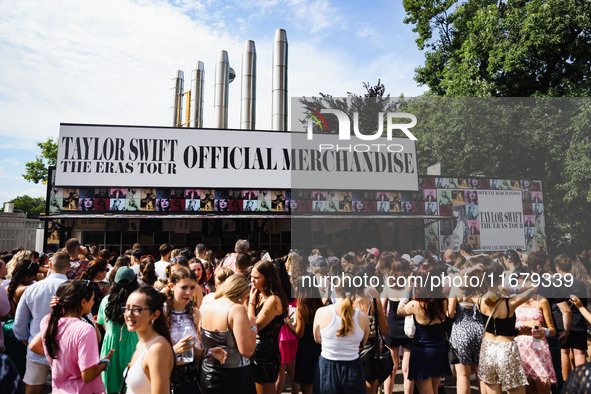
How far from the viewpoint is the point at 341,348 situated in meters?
3.46

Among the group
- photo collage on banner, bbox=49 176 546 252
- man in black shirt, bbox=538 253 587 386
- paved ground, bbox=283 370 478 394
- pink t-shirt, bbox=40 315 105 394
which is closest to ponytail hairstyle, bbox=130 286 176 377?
pink t-shirt, bbox=40 315 105 394

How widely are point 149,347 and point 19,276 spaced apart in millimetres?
3342

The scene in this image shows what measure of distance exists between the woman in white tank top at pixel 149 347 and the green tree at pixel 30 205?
5212cm

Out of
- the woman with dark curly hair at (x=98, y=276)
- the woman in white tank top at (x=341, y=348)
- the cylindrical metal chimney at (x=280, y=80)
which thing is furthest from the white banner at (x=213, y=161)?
the woman in white tank top at (x=341, y=348)

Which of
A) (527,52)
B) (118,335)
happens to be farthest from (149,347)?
(527,52)

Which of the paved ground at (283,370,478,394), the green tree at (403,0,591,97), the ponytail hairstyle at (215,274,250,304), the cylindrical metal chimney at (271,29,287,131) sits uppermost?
the cylindrical metal chimney at (271,29,287,131)

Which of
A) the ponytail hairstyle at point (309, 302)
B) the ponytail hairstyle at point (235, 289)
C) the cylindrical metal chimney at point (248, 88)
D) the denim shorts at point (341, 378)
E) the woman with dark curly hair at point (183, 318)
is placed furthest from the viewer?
the cylindrical metal chimney at point (248, 88)

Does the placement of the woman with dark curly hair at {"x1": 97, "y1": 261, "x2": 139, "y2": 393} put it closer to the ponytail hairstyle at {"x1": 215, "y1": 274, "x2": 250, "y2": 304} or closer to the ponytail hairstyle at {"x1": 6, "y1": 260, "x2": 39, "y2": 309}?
the ponytail hairstyle at {"x1": 215, "y1": 274, "x2": 250, "y2": 304}

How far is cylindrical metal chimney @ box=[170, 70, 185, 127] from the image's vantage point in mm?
38438

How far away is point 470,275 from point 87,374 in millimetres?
3971

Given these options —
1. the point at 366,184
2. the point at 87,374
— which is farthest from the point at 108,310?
the point at 366,184

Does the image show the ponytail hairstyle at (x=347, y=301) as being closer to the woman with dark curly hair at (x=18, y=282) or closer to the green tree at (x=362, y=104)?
the woman with dark curly hair at (x=18, y=282)

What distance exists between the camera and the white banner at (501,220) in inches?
621

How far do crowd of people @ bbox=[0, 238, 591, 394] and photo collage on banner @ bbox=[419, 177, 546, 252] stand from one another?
12.8 meters
